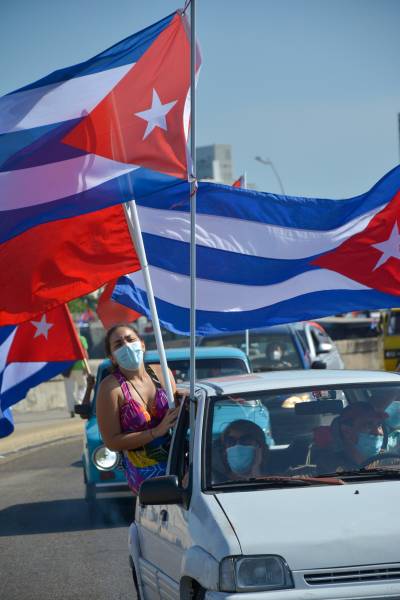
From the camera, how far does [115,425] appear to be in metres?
7.13

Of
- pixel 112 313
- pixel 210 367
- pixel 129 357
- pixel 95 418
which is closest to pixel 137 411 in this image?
pixel 129 357

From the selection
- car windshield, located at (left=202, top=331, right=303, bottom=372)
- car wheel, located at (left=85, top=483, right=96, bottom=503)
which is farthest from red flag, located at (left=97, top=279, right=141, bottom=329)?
car windshield, located at (left=202, top=331, right=303, bottom=372)

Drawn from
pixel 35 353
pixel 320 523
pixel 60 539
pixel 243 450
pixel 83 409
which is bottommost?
pixel 60 539

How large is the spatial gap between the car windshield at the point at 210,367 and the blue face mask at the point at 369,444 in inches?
271

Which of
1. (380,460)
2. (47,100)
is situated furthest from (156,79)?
(380,460)

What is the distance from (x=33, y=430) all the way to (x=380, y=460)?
56.1ft

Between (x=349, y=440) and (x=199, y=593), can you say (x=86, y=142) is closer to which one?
(x=349, y=440)

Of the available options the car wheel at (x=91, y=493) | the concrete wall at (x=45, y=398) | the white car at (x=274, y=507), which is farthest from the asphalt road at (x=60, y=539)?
the concrete wall at (x=45, y=398)

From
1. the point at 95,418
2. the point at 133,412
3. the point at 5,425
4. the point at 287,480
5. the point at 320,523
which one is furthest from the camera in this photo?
the point at 95,418

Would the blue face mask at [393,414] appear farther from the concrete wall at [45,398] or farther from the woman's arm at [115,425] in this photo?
the concrete wall at [45,398]

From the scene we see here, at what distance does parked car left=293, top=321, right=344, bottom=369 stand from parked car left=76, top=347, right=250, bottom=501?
322 centimetres

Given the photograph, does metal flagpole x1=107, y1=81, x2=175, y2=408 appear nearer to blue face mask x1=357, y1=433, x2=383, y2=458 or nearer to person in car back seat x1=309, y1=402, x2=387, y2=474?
person in car back seat x1=309, y1=402, x2=387, y2=474

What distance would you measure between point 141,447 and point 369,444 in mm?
1584

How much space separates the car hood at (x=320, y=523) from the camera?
16.5 feet
